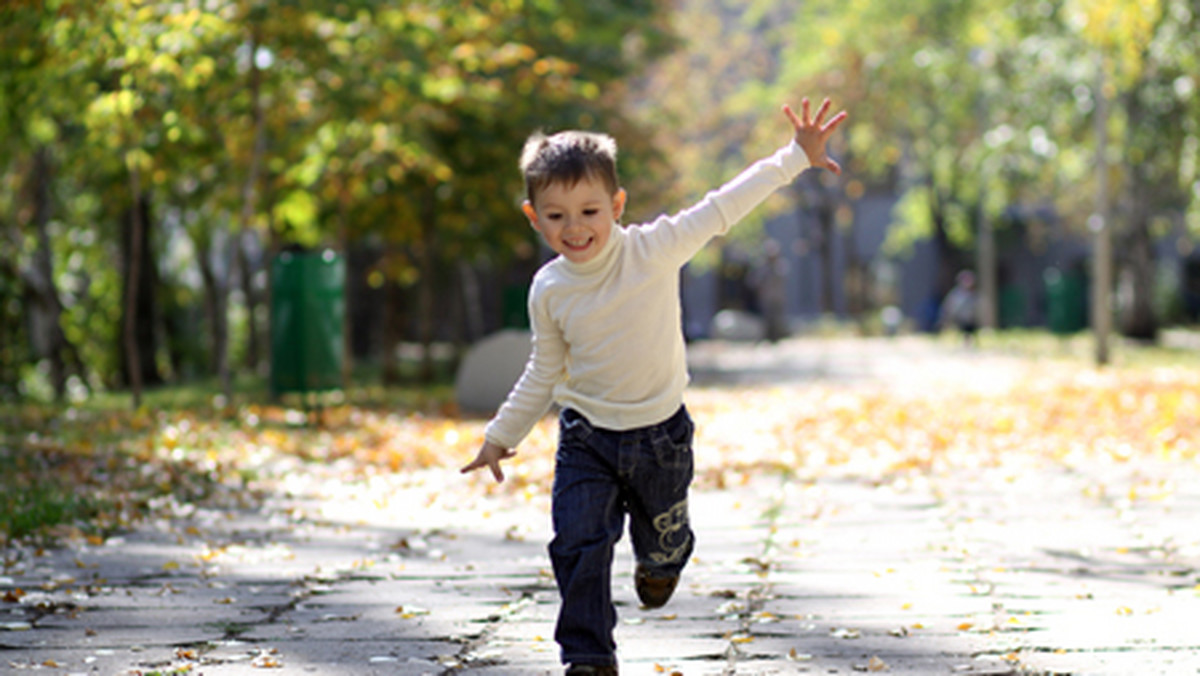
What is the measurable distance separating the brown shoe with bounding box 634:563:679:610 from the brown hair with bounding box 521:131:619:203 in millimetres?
1135

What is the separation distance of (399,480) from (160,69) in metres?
5.02

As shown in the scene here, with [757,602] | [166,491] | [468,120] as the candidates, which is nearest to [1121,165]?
[468,120]

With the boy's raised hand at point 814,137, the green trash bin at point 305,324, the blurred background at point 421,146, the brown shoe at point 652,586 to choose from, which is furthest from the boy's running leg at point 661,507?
the green trash bin at point 305,324

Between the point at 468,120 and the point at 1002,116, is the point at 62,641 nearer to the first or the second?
the point at 468,120

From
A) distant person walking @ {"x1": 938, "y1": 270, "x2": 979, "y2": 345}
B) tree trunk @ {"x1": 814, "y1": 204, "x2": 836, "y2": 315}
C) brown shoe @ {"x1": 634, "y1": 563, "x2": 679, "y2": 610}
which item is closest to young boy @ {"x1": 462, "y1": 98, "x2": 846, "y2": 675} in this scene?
brown shoe @ {"x1": 634, "y1": 563, "x2": 679, "y2": 610}

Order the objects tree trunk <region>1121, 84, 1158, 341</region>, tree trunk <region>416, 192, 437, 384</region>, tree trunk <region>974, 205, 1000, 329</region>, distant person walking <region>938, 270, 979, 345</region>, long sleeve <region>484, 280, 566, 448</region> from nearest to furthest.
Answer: long sleeve <region>484, 280, 566, 448</region>, tree trunk <region>416, 192, 437, 384</region>, tree trunk <region>1121, 84, 1158, 341</region>, distant person walking <region>938, 270, 979, 345</region>, tree trunk <region>974, 205, 1000, 329</region>

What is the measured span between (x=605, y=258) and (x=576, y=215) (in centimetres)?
19

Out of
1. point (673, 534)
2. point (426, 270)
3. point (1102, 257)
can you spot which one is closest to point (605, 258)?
point (673, 534)

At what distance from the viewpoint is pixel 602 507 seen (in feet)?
14.0

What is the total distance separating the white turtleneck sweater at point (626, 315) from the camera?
4.27m

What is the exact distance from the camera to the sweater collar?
A: 425cm

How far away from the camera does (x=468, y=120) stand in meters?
20.0

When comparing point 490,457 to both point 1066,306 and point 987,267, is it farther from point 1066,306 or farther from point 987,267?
point 987,267

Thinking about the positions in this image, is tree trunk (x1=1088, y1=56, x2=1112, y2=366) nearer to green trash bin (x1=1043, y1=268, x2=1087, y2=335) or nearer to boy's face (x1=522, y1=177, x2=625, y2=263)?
green trash bin (x1=1043, y1=268, x2=1087, y2=335)
